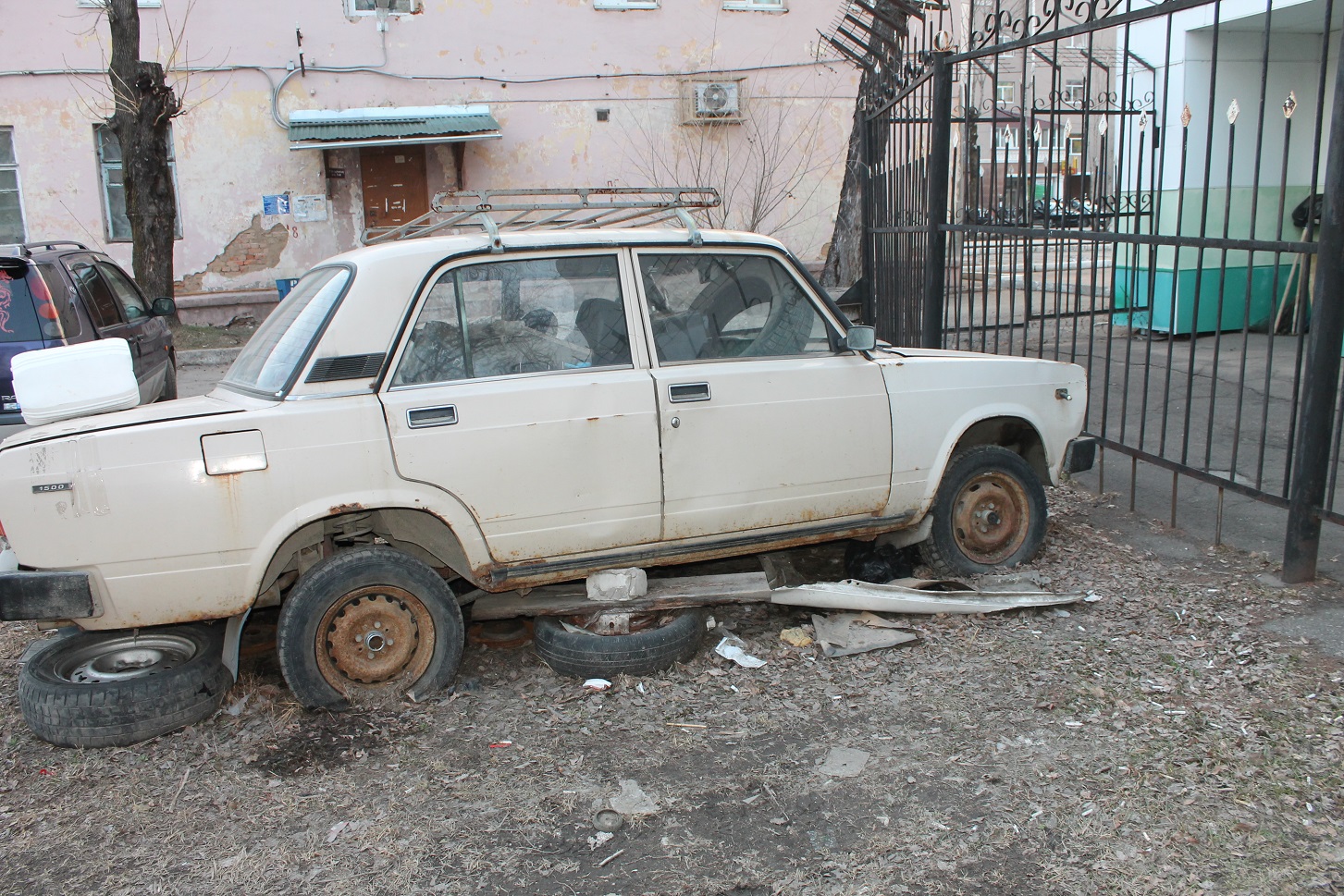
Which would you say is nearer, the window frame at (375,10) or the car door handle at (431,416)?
the car door handle at (431,416)

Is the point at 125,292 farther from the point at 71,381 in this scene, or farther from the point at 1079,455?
the point at 1079,455

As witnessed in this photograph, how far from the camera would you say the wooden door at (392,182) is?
1644 cm

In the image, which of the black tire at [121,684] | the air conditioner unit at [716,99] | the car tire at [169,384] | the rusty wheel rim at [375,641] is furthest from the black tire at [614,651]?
the air conditioner unit at [716,99]

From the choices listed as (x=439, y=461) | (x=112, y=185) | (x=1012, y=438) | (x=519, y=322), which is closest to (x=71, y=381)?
(x=439, y=461)

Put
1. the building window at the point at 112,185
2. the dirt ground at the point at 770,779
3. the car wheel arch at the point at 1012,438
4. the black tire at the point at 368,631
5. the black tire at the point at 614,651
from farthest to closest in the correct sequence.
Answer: the building window at the point at 112,185 → the car wheel arch at the point at 1012,438 → the black tire at the point at 614,651 → the black tire at the point at 368,631 → the dirt ground at the point at 770,779

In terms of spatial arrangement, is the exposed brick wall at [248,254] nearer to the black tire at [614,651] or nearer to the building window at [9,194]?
the building window at [9,194]

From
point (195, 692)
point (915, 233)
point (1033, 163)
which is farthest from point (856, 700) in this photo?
point (915, 233)

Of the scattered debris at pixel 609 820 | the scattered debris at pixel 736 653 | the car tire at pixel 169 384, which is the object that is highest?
the car tire at pixel 169 384

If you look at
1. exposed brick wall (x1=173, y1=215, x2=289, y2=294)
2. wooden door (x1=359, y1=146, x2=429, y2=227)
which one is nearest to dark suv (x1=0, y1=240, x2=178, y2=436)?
exposed brick wall (x1=173, y1=215, x2=289, y2=294)

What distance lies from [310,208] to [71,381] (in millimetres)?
13283

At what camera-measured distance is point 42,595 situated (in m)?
3.51

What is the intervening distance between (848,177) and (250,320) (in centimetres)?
956

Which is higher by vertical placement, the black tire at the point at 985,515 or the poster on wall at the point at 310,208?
the poster on wall at the point at 310,208

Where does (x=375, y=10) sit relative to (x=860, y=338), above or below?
above
